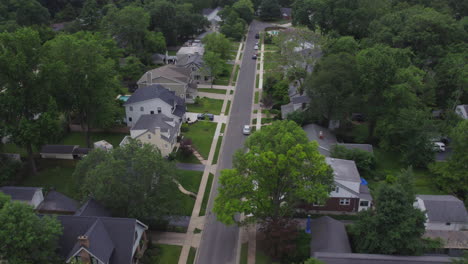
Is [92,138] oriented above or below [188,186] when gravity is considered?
above

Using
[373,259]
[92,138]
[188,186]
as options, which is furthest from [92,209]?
[373,259]

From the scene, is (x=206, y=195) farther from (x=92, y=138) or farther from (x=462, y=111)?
(x=462, y=111)

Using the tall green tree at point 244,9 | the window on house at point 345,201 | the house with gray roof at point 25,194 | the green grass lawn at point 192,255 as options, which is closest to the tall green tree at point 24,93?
the house with gray roof at point 25,194

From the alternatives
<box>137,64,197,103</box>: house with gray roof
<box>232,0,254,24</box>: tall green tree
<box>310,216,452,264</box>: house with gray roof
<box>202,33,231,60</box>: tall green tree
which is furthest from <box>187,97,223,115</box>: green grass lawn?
<box>232,0,254,24</box>: tall green tree

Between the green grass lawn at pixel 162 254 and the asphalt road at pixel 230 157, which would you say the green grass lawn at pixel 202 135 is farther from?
the green grass lawn at pixel 162 254

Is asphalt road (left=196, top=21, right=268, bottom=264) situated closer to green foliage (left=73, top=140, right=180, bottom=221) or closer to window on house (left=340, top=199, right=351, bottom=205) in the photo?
green foliage (left=73, top=140, right=180, bottom=221)

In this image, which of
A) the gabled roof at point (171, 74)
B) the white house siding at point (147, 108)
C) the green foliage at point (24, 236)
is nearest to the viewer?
the green foliage at point (24, 236)

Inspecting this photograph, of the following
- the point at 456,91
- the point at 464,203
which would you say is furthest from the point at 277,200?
the point at 456,91
